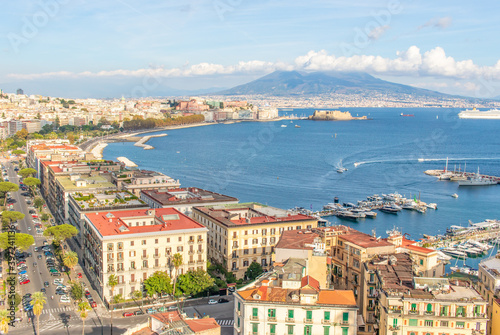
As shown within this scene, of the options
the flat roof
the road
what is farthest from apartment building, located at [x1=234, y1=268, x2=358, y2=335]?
the flat roof

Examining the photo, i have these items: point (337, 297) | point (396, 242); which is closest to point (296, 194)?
→ point (396, 242)

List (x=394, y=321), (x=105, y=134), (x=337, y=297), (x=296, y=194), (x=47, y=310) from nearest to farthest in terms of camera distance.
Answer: (x=394, y=321), (x=337, y=297), (x=47, y=310), (x=296, y=194), (x=105, y=134)

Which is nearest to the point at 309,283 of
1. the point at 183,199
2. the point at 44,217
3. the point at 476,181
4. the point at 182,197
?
the point at 183,199

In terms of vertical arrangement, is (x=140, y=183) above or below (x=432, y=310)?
below

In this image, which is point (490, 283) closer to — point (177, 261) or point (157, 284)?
point (177, 261)

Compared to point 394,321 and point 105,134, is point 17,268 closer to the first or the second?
point 394,321

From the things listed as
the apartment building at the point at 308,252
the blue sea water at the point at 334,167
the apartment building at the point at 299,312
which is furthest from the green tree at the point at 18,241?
the blue sea water at the point at 334,167

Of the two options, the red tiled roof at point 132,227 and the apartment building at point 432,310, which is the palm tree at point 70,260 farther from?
the apartment building at point 432,310
